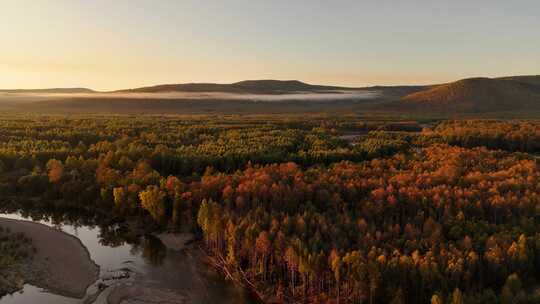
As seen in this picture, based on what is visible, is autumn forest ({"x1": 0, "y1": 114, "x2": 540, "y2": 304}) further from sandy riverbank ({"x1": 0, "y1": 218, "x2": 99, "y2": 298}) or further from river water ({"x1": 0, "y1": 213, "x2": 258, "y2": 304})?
sandy riverbank ({"x1": 0, "y1": 218, "x2": 99, "y2": 298})

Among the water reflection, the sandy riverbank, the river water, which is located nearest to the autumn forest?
the river water

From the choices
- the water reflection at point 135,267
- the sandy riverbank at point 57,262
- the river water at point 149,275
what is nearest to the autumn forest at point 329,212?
the river water at point 149,275

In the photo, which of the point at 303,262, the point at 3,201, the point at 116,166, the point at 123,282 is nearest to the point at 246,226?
the point at 303,262

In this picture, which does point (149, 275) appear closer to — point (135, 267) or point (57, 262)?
point (135, 267)

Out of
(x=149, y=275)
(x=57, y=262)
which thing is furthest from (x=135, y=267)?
(x=57, y=262)

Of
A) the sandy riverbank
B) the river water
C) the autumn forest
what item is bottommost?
the river water

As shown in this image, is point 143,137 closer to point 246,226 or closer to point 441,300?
point 246,226
